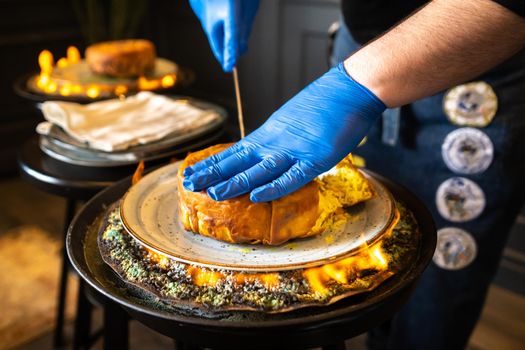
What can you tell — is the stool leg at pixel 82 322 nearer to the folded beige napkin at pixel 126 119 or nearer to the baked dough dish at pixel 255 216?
the folded beige napkin at pixel 126 119

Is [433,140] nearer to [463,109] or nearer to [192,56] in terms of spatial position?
[463,109]

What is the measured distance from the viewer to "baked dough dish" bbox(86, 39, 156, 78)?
6.14ft

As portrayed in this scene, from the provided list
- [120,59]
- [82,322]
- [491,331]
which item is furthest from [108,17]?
[491,331]

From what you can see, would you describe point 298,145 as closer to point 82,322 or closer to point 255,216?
point 255,216

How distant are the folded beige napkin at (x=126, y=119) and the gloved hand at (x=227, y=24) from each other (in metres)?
0.24

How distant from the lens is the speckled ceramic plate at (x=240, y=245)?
72cm

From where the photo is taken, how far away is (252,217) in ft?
2.47

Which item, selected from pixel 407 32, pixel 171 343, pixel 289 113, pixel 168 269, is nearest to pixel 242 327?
pixel 168 269

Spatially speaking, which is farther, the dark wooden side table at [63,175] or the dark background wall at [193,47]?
the dark background wall at [193,47]

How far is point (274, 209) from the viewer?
75 centimetres

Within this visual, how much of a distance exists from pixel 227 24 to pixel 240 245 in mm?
538

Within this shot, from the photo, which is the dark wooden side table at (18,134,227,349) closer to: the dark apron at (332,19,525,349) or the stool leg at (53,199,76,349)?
the stool leg at (53,199,76,349)

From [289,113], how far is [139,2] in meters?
2.81

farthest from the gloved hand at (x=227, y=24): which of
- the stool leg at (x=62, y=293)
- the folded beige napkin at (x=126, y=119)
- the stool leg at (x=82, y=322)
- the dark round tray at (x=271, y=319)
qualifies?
the stool leg at (x=82, y=322)
